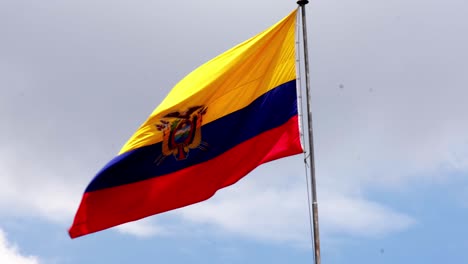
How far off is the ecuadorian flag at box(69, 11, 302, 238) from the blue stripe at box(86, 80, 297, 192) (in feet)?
0.10

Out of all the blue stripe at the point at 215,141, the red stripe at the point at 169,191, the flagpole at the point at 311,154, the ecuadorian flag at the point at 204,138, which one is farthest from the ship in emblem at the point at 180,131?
the flagpole at the point at 311,154

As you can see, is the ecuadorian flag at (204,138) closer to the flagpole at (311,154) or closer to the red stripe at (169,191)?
the red stripe at (169,191)

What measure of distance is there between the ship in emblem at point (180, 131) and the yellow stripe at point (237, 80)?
151 millimetres

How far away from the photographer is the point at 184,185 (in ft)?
78.8

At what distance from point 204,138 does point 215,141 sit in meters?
0.39

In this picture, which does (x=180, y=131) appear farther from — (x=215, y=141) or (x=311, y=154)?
(x=311, y=154)

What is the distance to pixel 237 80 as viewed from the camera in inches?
960

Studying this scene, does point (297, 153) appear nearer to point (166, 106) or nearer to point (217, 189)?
point (217, 189)

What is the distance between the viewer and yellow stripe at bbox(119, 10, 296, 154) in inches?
944

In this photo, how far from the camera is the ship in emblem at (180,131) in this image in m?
24.3

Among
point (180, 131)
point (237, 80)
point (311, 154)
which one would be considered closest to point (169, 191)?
point (180, 131)

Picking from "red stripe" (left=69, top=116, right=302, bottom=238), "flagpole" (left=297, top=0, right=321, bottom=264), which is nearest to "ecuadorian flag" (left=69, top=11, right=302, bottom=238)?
"red stripe" (left=69, top=116, right=302, bottom=238)

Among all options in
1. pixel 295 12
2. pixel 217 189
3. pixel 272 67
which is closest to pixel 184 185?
pixel 217 189

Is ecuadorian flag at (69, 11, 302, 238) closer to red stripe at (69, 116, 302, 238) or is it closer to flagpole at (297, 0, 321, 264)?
red stripe at (69, 116, 302, 238)
